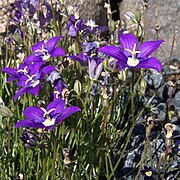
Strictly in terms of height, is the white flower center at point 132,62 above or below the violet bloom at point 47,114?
above

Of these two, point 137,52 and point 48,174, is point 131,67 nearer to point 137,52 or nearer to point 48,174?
point 137,52

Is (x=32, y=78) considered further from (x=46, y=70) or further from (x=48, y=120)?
(x=48, y=120)

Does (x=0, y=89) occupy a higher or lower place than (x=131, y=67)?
lower

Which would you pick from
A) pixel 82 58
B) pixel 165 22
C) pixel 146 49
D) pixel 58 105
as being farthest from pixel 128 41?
pixel 165 22

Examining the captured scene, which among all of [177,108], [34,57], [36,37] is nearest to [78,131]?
[34,57]

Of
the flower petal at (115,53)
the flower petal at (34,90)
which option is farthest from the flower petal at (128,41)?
the flower petal at (34,90)

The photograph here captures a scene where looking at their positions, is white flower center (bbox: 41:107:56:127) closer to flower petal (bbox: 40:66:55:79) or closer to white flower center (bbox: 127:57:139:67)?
flower petal (bbox: 40:66:55:79)

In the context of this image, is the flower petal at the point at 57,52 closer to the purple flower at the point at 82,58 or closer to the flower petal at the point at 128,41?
the purple flower at the point at 82,58
